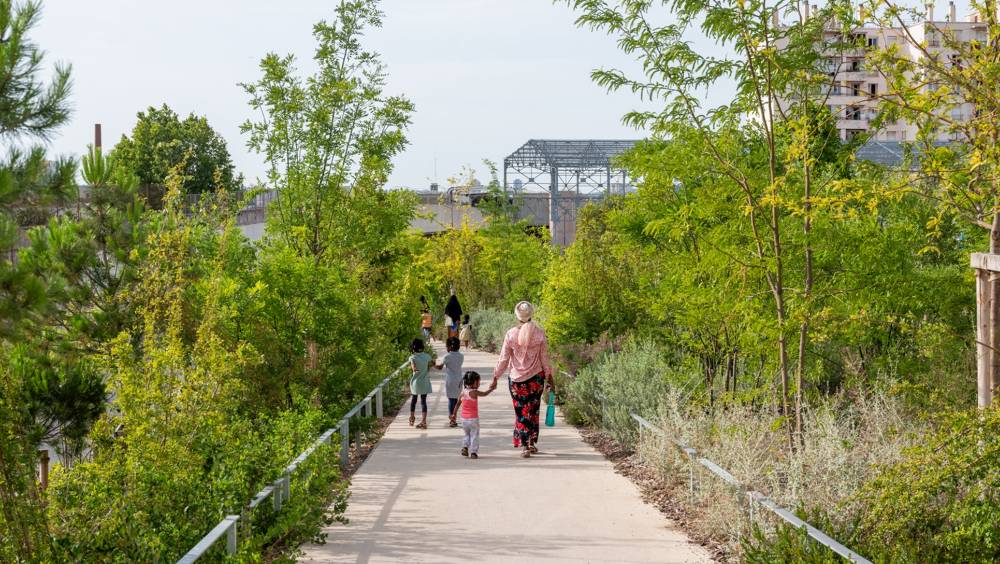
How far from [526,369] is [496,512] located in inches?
143

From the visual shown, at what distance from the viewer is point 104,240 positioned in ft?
59.3

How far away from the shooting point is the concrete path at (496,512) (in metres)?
8.50

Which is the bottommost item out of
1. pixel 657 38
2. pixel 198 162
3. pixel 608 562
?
pixel 608 562

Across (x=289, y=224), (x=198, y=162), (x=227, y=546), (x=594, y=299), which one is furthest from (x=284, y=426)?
(x=198, y=162)

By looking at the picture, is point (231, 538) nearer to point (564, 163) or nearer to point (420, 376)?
point (420, 376)

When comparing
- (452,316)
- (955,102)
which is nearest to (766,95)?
(955,102)

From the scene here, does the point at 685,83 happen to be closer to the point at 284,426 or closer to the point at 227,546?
the point at 284,426

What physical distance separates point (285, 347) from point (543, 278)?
2074 centimetres

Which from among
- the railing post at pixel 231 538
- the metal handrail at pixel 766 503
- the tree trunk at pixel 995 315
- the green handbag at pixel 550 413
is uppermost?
the tree trunk at pixel 995 315

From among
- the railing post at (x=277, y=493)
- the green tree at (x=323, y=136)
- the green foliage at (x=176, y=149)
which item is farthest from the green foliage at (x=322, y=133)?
the green foliage at (x=176, y=149)

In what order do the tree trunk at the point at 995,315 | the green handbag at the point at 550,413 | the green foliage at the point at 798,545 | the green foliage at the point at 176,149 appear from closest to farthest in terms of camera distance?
1. the green foliage at the point at 798,545
2. the tree trunk at the point at 995,315
3. the green handbag at the point at 550,413
4. the green foliage at the point at 176,149

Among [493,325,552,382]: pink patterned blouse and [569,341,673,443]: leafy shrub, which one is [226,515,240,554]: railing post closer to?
[569,341,673,443]: leafy shrub

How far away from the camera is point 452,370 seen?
54.9ft

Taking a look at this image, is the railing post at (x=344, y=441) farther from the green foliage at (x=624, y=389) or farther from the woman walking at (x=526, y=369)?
the green foliage at (x=624, y=389)
